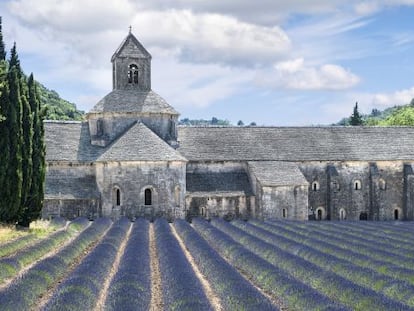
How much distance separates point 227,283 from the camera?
16547mm

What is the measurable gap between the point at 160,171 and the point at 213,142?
766cm

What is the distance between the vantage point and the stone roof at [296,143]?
4778 centimetres

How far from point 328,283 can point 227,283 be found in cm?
264

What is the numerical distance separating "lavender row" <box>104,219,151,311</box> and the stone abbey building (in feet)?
57.0

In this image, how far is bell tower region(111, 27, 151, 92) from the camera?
49062mm

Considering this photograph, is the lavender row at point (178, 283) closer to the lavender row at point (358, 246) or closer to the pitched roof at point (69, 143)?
the lavender row at point (358, 246)

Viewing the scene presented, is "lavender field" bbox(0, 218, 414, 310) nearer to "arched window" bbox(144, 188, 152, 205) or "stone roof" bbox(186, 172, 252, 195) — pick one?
"arched window" bbox(144, 188, 152, 205)

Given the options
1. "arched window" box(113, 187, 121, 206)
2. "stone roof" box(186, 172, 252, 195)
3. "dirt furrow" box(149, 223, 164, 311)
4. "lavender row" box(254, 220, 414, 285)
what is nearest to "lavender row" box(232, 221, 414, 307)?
"lavender row" box(254, 220, 414, 285)

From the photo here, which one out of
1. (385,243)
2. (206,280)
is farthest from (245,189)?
(206,280)

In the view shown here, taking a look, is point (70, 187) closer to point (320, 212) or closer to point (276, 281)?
point (320, 212)

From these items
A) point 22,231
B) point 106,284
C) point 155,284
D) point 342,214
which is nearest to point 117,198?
point 22,231

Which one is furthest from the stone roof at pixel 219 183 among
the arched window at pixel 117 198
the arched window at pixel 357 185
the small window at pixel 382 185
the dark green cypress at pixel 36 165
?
the dark green cypress at pixel 36 165

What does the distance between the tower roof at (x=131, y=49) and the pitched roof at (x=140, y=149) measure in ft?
27.0

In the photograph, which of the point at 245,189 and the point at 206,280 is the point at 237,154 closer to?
the point at 245,189
